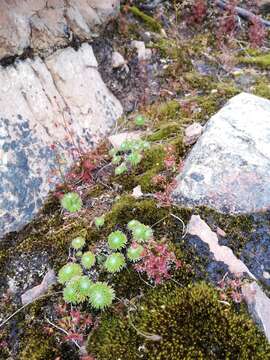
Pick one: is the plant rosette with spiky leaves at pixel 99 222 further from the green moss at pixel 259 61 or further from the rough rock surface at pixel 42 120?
the green moss at pixel 259 61

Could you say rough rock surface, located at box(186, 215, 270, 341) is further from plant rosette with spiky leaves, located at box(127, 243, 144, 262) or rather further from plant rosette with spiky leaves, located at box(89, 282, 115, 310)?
plant rosette with spiky leaves, located at box(89, 282, 115, 310)

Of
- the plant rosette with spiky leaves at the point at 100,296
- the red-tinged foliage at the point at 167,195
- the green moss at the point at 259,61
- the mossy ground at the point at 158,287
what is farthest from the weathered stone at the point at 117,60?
the plant rosette with spiky leaves at the point at 100,296

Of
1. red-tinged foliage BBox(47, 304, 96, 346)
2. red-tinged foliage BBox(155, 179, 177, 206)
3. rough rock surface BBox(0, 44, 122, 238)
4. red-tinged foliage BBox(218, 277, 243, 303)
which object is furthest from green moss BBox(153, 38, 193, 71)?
red-tinged foliage BBox(47, 304, 96, 346)

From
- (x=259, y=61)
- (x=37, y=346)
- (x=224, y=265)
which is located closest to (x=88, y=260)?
(x=37, y=346)

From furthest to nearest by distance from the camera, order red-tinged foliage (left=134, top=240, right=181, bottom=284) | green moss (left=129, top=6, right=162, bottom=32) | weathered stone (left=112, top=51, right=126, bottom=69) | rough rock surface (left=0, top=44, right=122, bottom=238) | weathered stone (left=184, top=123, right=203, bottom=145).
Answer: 1. green moss (left=129, top=6, right=162, bottom=32)
2. weathered stone (left=112, top=51, right=126, bottom=69)
3. weathered stone (left=184, top=123, right=203, bottom=145)
4. rough rock surface (left=0, top=44, right=122, bottom=238)
5. red-tinged foliage (left=134, top=240, right=181, bottom=284)

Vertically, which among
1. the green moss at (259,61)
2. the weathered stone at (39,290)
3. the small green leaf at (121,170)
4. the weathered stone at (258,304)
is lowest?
the green moss at (259,61)

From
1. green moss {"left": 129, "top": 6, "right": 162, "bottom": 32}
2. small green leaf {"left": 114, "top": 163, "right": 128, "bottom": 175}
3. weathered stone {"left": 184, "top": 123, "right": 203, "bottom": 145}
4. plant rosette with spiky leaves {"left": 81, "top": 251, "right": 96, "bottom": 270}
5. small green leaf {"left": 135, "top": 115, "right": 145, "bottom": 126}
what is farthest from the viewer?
green moss {"left": 129, "top": 6, "right": 162, "bottom": 32}

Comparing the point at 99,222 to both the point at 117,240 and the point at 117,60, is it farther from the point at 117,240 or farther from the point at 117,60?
the point at 117,60
